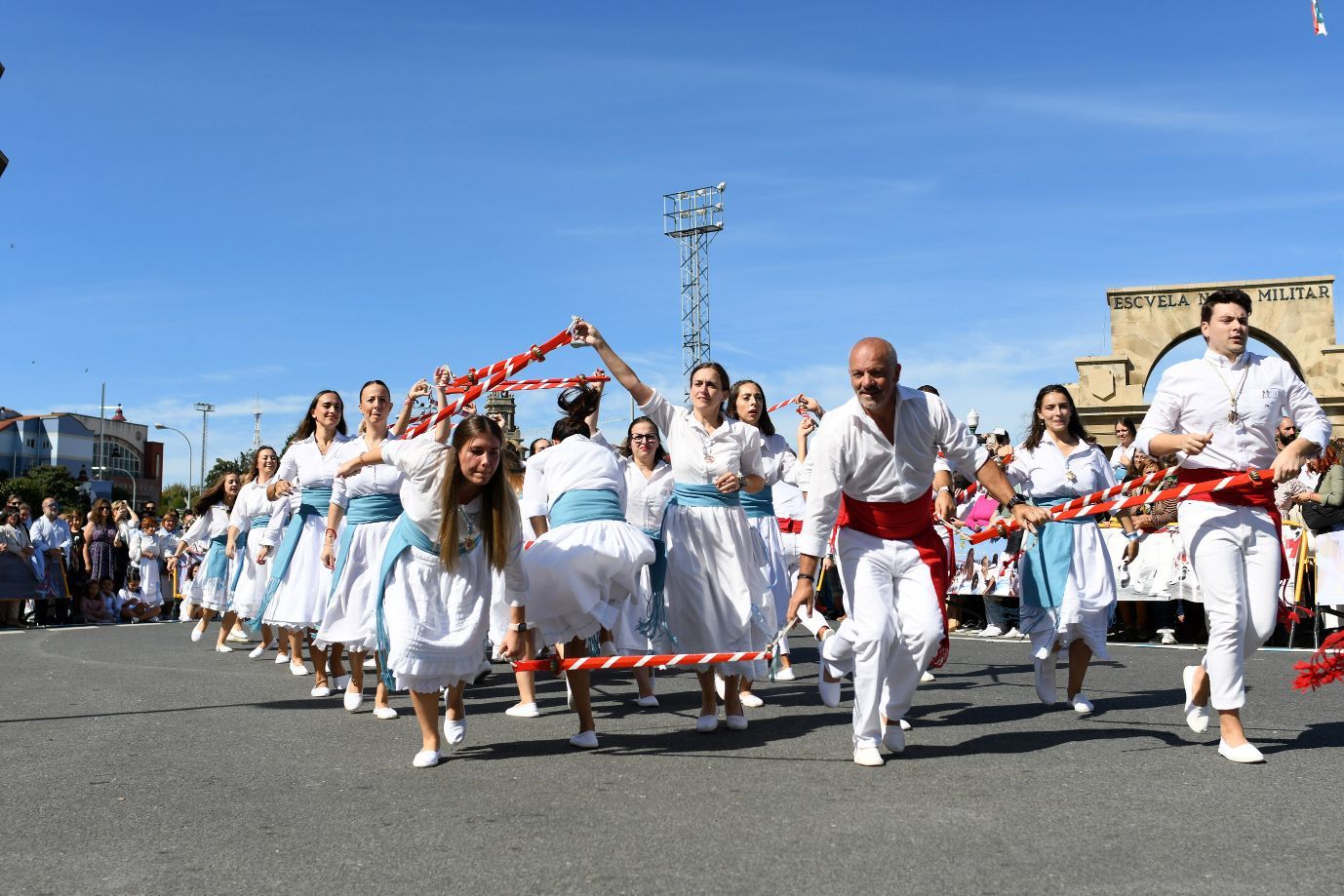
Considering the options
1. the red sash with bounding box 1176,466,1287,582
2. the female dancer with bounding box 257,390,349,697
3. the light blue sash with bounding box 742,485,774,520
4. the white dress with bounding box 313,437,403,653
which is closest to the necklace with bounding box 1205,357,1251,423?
the red sash with bounding box 1176,466,1287,582

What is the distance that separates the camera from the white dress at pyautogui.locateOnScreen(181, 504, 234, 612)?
15492mm

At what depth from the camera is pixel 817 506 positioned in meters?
6.20

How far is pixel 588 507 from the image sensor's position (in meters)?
7.55

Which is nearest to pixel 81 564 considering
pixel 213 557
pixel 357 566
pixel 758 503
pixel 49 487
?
pixel 213 557

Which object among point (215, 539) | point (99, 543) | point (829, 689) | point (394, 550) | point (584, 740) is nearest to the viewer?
point (394, 550)

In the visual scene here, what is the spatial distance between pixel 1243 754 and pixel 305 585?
22.9ft

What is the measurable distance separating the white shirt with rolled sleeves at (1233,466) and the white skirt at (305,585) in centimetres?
639

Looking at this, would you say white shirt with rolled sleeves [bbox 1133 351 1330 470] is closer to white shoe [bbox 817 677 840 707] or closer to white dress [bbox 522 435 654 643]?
white shoe [bbox 817 677 840 707]

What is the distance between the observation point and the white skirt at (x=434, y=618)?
20.6 feet

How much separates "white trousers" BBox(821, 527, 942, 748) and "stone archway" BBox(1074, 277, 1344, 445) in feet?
82.6

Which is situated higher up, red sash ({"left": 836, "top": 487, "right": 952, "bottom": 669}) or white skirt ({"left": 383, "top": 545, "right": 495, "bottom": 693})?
red sash ({"left": 836, "top": 487, "right": 952, "bottom": 669})

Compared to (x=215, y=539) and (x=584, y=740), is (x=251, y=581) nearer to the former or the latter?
(x=215, y=539)

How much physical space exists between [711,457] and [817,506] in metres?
1.57

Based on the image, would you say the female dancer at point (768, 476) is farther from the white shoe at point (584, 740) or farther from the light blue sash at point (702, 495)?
the white shoe at point (584, 740)
